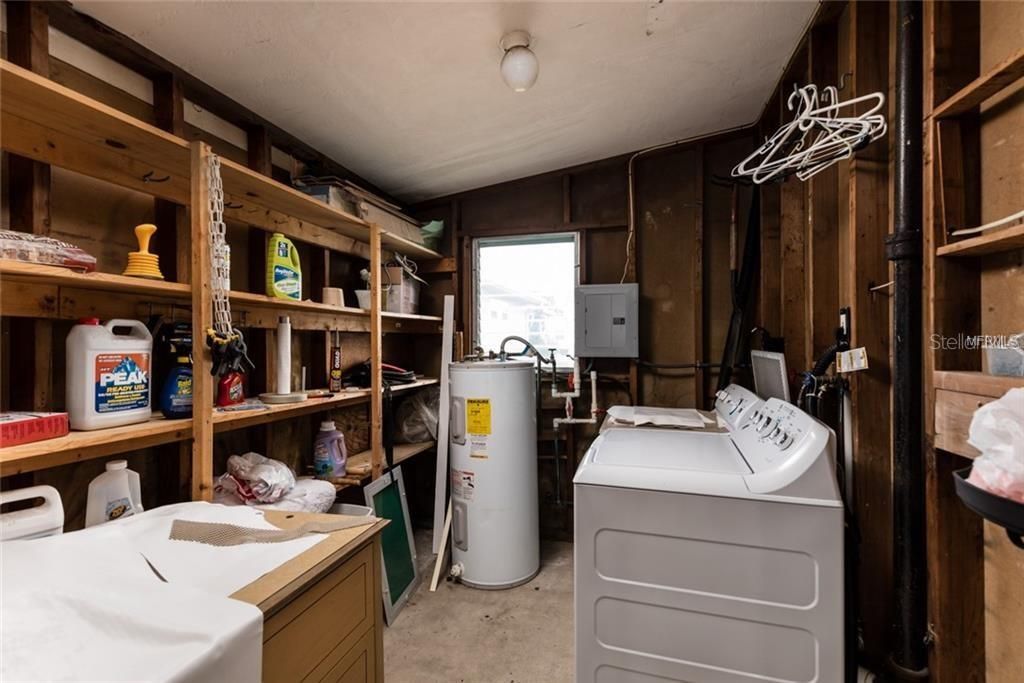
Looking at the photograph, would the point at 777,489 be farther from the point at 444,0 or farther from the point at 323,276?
the point at 323,276

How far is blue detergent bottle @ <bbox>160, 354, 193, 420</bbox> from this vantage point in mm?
1347

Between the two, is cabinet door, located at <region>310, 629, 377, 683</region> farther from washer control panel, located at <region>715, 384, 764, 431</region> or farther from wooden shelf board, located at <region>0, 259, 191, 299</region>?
washer control panel, located at <region>715, 384, 764, 431</region>

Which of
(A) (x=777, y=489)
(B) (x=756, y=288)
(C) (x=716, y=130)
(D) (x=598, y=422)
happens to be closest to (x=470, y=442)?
(D) (x=598, y=422)

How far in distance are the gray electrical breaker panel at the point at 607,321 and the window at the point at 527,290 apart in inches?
9.7

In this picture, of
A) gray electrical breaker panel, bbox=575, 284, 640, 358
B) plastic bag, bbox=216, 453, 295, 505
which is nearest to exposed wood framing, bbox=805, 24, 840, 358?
gray electrical breaker panel, bbox=575, 284, 640, 358

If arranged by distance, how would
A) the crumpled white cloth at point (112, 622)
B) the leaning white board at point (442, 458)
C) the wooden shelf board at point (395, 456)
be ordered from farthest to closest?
the leaning white board at point (442, 458)
the wooden shelf board at point (395, 456)
the crumpled white cloth at point (112, 622)

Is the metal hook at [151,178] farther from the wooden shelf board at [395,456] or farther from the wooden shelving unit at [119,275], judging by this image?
the wooden shelf board at [395,456]

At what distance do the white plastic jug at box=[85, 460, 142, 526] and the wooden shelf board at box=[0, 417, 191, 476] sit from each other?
10cm

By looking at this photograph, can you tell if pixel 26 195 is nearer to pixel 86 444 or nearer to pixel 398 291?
pixel 86 444

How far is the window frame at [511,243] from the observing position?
3111 mm

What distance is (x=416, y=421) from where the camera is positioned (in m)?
2.88

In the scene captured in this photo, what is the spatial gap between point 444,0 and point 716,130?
2.04 meters

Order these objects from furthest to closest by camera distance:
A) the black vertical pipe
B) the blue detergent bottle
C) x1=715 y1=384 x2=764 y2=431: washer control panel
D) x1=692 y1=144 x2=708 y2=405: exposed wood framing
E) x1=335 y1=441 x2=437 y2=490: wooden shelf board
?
x1=692 y1=144 x2=708 y2=405: exposed wood framing → x1=335 y1=441 x2=437 y2=490: wooden shelf board → x1=715 y1=384 x2=764 y2=431: washer control panel → the blue detergent bottle → the black vertical pipe

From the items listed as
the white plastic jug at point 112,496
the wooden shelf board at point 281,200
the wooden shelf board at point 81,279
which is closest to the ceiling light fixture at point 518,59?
the wooden shelf board at point 281,200
